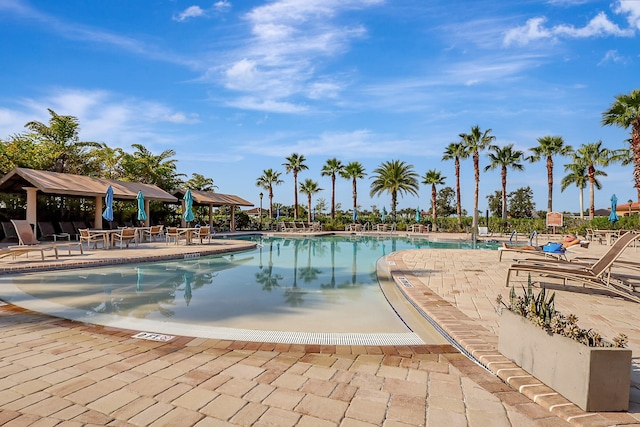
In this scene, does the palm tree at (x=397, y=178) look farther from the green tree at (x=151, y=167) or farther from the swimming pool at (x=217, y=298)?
the swimming pool at (x=217, y=298)

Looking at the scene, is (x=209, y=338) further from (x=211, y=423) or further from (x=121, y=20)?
(x=121, y=20)

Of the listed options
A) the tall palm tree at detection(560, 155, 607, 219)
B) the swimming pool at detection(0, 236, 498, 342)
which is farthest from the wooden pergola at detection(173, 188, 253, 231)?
the tall palm tree at detection(560, 155, 607, 219)

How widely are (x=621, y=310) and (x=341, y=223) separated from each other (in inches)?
1002

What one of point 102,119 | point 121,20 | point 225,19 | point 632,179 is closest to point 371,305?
point 225,19

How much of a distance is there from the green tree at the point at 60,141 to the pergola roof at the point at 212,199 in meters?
5.50

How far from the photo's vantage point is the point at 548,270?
5.07m

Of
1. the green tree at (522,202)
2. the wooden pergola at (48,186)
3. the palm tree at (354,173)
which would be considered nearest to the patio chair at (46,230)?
the wooden pergola at (48,186)

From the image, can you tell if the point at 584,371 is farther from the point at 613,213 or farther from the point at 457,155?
the point at 457,155

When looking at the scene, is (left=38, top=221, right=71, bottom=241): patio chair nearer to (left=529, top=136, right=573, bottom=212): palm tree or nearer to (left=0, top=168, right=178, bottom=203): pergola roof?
(left=0, top=168, right=178, bottom=203): pergola roof

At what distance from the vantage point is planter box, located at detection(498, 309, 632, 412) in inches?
80.3

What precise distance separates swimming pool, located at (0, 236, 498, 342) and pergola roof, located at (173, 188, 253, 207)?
12.2 m

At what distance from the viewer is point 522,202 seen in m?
46.1

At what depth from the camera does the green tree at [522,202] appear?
45422 millimetres

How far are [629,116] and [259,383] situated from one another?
72.9 feet
